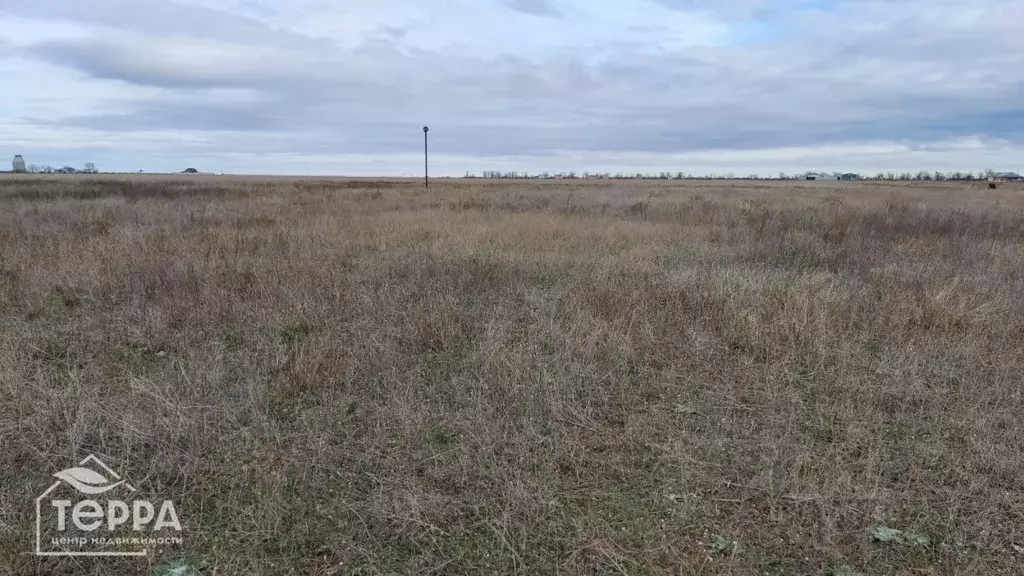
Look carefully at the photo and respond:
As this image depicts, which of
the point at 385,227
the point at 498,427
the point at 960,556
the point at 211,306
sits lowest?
the point at 960,556

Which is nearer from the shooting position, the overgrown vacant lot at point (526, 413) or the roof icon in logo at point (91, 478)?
the overgrown vacant lot at point (526, 413)

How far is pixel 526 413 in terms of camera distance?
3.85 m

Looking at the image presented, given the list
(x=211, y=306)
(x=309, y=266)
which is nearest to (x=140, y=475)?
(x=211, y=306)

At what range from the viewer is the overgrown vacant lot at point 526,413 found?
2.62 meters

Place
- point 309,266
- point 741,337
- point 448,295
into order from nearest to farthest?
point 741,337
point 448,295
point 309,266

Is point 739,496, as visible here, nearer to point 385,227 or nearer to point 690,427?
point 690,427

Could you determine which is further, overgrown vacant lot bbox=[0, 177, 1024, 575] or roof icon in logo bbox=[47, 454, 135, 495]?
roof icon in logo bbox=[47, 454, 135, 495]

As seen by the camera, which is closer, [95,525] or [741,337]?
[95,525]

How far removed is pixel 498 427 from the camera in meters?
3.59

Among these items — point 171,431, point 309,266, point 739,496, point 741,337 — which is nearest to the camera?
point 739,496

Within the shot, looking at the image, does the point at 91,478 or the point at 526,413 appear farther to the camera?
the point at 526,413

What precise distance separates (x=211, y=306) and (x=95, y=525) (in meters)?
3.81

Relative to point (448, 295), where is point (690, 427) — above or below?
below

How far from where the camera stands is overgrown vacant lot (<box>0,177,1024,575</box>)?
103 inches
